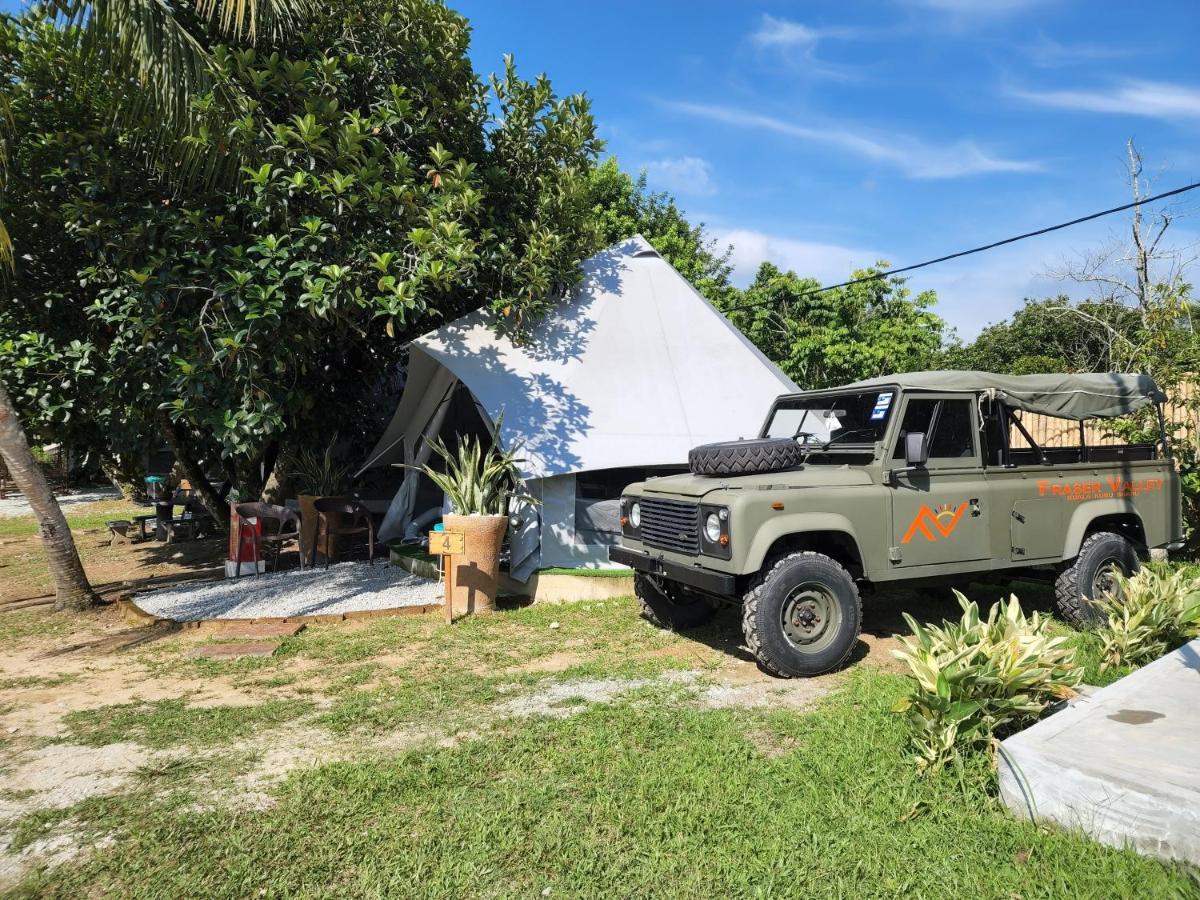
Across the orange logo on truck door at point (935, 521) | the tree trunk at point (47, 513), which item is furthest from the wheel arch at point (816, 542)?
the tree trunk at point (47, 513)

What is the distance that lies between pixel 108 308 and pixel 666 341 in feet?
20.5

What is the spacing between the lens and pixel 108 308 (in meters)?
8.18

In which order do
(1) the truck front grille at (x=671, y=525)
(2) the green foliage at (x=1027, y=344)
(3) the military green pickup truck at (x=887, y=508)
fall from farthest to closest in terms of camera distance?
(2) the green foliage at (x=1027, y=344), (1) the truck front grille at (x=671, y=525), (3) the military green pickup truck at (x=887, y=508)

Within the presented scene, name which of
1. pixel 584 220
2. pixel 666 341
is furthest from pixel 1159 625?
pixel 584 220

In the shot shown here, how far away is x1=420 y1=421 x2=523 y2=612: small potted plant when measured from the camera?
7.63 meters

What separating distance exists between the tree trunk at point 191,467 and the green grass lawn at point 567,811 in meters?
5.75

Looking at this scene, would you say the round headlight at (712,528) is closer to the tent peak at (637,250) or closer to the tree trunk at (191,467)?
the tent peak at (637,250)

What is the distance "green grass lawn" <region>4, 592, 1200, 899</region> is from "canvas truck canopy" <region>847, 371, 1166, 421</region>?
2.31 m

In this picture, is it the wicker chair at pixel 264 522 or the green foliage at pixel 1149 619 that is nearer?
the green foliage at pixel 1149 619

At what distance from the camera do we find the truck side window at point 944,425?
19.4 feet

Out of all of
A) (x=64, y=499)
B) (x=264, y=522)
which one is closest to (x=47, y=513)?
(x=264, y=522)

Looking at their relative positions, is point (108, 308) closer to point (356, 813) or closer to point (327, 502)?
point (327, 502)

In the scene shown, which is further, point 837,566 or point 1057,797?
point 837,566

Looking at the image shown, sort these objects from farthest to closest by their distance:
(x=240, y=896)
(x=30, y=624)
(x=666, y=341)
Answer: (x=666, y=341) < (x=30, y=624) < (x=240, y=896)
